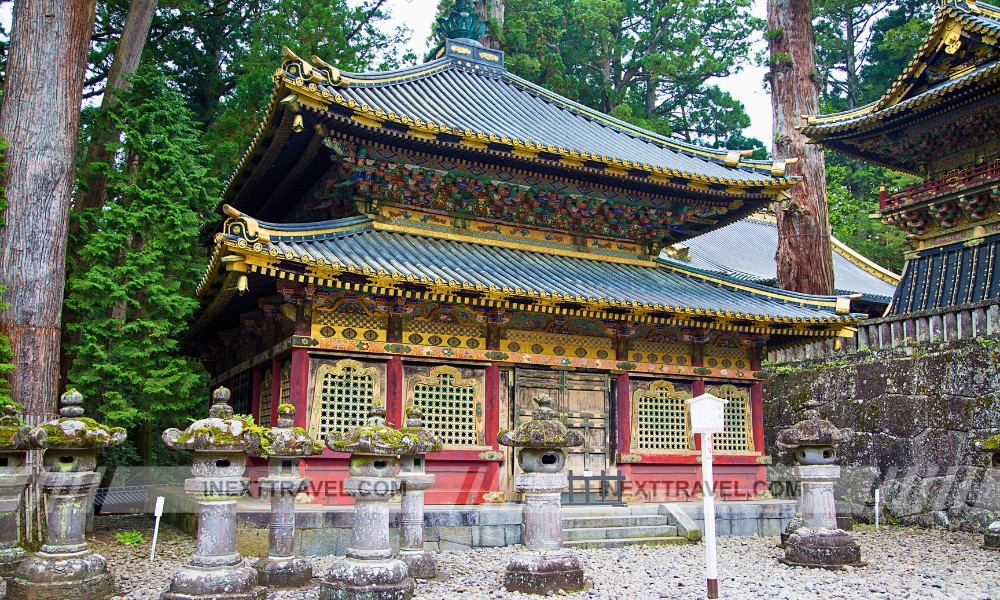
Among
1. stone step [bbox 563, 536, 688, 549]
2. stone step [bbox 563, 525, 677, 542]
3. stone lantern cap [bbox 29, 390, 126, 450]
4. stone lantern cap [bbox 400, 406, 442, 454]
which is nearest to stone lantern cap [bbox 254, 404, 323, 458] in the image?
stone lantern cap [bbox 400, 406, 442, 454]

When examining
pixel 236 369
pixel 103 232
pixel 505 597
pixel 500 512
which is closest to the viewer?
pixel 505 597

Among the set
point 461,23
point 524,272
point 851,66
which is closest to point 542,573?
point 524,272

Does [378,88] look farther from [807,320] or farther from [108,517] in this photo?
[108,517]

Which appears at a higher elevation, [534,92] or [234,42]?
[234,42]

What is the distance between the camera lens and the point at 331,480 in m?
11.8

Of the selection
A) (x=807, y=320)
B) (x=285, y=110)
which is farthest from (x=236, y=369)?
(x=807, y=320)

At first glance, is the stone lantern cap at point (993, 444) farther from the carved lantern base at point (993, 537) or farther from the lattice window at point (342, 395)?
the lattice window at point (342, 395)

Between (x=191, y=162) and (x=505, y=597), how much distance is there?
10589mm

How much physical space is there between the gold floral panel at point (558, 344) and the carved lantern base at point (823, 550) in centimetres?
486

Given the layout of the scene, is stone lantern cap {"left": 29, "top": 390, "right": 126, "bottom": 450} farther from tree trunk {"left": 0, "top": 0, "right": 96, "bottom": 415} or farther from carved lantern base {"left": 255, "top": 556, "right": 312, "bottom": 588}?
tree trunk {"left": 0, "top": 0, "right": 96, "bottom": 415}

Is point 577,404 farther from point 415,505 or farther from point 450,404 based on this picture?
point 415,505

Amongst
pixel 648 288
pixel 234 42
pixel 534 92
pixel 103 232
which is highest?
pixel 234 42

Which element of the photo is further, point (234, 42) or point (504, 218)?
point (234, 42)

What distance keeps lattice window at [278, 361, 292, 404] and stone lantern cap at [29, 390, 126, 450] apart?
4.00m
